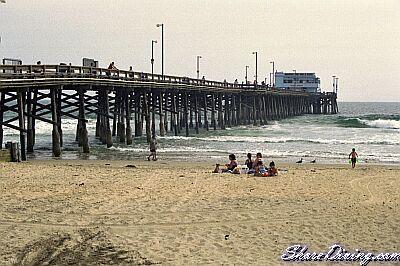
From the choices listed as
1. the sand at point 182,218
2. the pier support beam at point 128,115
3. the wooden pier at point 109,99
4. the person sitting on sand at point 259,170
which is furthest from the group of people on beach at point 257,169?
the pier support beam at point 128,115

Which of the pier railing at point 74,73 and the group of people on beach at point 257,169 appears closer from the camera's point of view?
the group of people on beach at point 257,169

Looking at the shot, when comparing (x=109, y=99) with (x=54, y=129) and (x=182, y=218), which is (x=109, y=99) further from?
(x=182, y=218)

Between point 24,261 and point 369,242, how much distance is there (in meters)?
5.14

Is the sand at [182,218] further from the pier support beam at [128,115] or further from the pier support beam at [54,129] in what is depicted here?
the pier support beam at [128,115]

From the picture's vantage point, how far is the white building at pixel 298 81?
102 meters

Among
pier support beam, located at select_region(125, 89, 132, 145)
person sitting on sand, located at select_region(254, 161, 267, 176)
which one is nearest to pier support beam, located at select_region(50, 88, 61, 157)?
pier support beam, located at select_region(125, 89, 132, 145)

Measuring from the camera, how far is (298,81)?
10194 centimetres

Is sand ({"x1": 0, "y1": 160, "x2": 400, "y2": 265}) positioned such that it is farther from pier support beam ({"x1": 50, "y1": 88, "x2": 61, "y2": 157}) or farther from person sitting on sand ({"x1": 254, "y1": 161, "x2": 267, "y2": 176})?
pier support beam ({"x1": 50, "y1": 88, "x2": 61, "y2": 157})

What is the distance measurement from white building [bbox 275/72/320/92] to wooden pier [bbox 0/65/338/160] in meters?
35.1

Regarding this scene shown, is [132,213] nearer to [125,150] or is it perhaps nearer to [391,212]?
[391,212]

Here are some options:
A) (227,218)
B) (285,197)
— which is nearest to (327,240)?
(227,218)

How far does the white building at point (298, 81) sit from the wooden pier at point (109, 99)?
3514 centimetres

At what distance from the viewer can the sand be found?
8.12m

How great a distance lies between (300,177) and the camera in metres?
16.2
